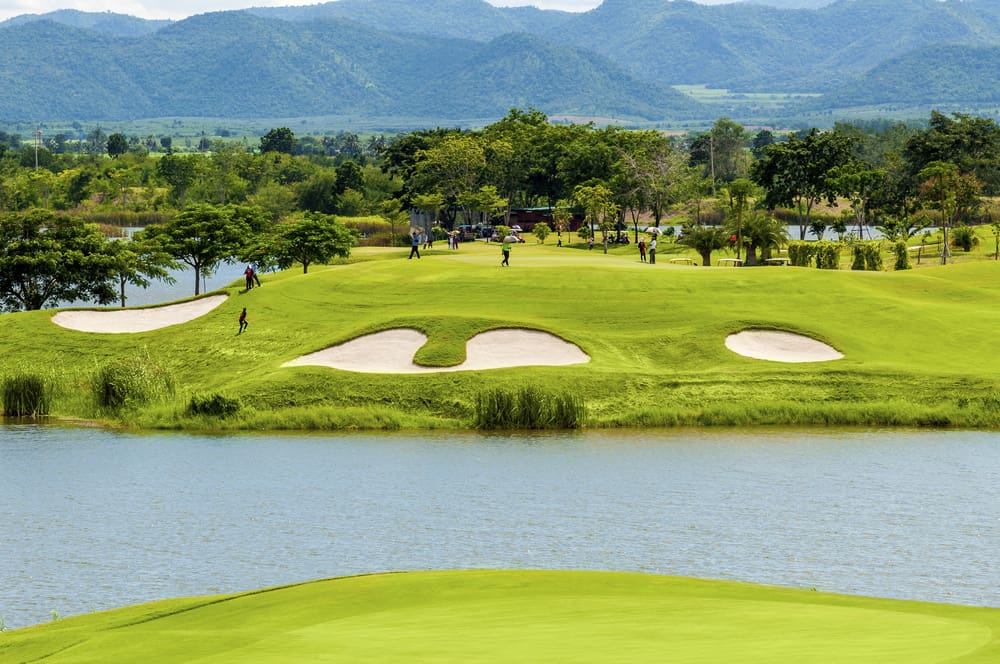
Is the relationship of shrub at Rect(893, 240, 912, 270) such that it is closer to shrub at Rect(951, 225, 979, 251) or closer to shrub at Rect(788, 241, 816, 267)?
shrub at Rect(788, 241, 816, 267)

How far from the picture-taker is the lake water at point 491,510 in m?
27.9

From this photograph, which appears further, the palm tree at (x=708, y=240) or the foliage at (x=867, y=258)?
the palm tree at (x=708, y=240)

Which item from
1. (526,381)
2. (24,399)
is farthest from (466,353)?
(24,399)

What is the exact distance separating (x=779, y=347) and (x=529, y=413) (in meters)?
12.0

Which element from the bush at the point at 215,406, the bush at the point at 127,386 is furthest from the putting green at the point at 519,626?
the bush at the point at 127,386

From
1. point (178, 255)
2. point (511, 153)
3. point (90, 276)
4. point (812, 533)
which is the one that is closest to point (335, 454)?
point (812, 533)

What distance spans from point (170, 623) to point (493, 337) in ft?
112

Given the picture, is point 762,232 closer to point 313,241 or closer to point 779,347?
point 779,347

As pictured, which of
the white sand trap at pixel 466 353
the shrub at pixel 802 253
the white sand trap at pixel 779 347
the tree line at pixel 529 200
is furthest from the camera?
the tree line at pixel 529 200

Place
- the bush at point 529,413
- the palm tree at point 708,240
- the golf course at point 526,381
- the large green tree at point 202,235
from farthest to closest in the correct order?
1. the large green tree at point 202,235
2. the palm tree at point 708,240
3. the bush at point 529,413
4. the golf course at point 526,381

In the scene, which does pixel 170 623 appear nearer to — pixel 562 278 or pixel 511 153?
pixel 562 278

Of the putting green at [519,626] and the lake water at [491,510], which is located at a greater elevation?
the putting green at [519,626]

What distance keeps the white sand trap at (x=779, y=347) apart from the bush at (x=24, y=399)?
2693 centimetres

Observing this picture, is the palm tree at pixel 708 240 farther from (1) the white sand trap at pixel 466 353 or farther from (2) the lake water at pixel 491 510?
(2) the lake water at pixel 491 510
